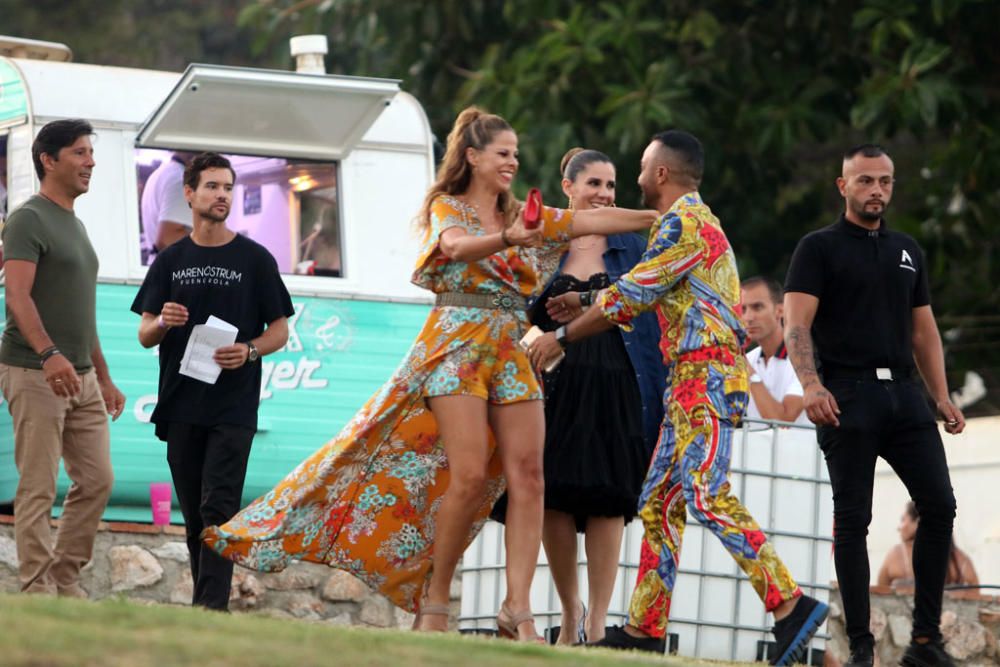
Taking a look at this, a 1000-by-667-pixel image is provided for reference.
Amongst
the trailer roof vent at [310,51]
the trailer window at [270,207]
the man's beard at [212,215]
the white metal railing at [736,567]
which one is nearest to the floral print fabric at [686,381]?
the man's beard at [212,215]

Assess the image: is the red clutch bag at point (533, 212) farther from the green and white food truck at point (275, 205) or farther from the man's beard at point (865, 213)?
the green and white food truck at point (275, 205)

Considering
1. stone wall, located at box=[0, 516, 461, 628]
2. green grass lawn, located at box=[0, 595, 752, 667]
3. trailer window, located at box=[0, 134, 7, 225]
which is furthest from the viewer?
trailer window, located at box=[0, 134, 7, 225]

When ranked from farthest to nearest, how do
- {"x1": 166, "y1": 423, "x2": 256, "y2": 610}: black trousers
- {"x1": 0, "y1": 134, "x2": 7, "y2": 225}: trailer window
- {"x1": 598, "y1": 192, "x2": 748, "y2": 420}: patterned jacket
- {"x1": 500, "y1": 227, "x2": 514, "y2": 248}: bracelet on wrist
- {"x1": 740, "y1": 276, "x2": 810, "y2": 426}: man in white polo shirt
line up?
{"x1": 0, "y1": 134, "x2": 7, "y2": 225}: trailer window, {"x1": 740, "y1": 276, "x2": 810, "y2": 426}: man in white polo shirt, {"x1": 166, "y1": 423, "x2": 256, "y2": 610}: black trousers, {"x1": 598, "y1": 192, "x2": 748, "y2": 420}: patterned jacket, {"x1": 500, "y1": 227, "x2": 514, "y2": 248}: bracelet on wrist

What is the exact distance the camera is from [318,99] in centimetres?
1115

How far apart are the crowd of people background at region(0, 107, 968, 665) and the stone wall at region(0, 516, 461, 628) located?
5.53 ft

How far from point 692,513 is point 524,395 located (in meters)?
0.77

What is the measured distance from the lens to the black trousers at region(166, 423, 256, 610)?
8.38 metres

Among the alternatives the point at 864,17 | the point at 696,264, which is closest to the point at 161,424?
the point at 696,264

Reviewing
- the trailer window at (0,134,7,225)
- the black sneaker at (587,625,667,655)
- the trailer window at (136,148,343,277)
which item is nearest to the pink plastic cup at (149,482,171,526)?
the trailer window at (136,148,343,277)

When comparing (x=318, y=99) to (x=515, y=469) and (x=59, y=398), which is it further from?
(x=515, y=469)

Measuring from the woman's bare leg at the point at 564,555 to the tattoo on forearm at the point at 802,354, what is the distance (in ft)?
3.96

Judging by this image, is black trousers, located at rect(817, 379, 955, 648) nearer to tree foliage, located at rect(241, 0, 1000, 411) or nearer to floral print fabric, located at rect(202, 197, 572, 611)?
floral print fabric, located at rect(202, 197, 572, 611)

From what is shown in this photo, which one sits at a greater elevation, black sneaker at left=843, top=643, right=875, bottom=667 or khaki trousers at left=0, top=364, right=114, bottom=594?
khaki trousers at left=0, top=364, right=114, bottom=594

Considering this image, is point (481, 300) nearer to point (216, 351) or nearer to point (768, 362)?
point (216, 351)
